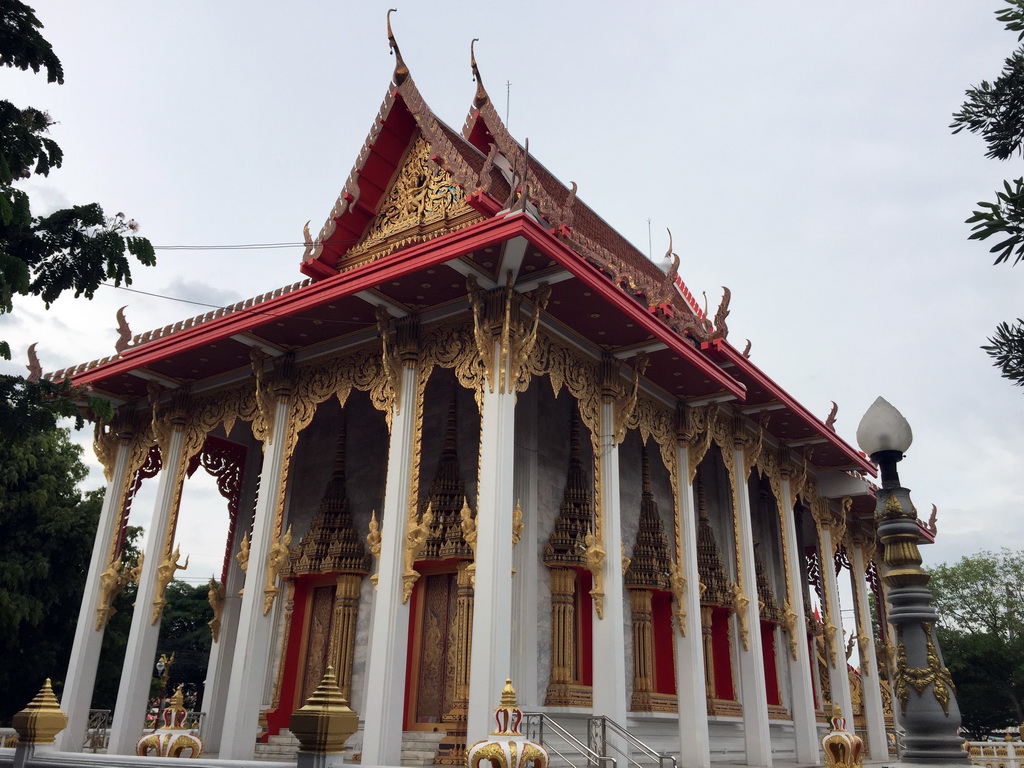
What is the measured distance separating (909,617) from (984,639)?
34580 millimetres

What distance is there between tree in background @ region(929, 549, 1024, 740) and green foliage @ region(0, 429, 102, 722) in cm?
2942

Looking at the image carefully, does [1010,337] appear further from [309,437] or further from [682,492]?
Result: [309,437]

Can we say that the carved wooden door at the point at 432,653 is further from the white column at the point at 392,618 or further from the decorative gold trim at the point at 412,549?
the decorative gold trim at the point at 412,549

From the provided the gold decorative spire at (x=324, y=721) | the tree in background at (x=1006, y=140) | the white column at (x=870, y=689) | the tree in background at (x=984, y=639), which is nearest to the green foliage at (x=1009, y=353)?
the tree in background at (x=1006, y=140)

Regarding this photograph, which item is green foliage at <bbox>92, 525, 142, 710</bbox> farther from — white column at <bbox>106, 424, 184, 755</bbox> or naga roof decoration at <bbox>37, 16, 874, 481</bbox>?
naga roof decoration at <bbox>37, 16, 874, 481</bbox>

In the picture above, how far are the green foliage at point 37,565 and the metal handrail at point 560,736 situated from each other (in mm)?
12179

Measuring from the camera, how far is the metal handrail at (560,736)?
337 inches

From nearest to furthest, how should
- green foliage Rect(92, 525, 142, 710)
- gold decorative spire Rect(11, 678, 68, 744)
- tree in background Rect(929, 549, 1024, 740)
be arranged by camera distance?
gold decorative spire Rect(11, 678, 68, 744) < green foliage Rect(92, 525, 142, 710) < tree in background Rect(929, 549, 1024, 740)

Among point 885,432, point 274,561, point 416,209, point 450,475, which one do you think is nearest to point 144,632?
point 274,561

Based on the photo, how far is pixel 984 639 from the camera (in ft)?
111

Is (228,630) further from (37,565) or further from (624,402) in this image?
(624,402)

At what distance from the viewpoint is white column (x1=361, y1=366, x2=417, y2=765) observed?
878 centimetres

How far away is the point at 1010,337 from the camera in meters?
4.64

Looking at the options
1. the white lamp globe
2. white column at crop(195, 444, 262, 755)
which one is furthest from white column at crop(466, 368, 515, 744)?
white column at crop(195, 444, 262, 755)
